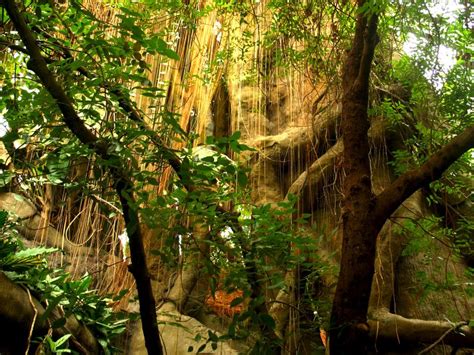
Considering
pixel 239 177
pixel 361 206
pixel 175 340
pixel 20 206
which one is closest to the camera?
pixel 239 177

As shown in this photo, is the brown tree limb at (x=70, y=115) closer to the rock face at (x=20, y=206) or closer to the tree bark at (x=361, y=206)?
the tree bark at (x=361, y=206)

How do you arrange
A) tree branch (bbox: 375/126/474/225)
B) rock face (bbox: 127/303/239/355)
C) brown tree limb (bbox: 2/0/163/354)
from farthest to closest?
rock face (bbox: 127/303/239/355) → tree branch (bbox: 375/126/474/225) → brown tree limb (bbox: 2/0/163/354)

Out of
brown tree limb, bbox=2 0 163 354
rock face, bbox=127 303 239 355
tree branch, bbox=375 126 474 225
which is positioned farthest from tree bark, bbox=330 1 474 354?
rock face, bbox=127 303 239 355

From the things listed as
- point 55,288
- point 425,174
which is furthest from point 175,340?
point 425,174

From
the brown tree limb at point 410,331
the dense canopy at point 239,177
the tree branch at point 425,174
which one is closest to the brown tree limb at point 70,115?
the dense canopy at point 239,177

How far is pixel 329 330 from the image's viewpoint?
1.41 meters

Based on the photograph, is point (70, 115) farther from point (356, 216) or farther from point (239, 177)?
point (356, 216)

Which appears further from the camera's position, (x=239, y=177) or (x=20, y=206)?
(x=20, y=206)

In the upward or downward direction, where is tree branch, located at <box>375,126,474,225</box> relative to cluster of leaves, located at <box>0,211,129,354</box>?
upward

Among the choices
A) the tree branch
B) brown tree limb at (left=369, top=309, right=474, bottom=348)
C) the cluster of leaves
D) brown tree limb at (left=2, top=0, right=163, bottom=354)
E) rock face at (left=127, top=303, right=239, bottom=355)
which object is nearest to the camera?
brown tree limb at (left=2, top=0, right=163, bottom=354)

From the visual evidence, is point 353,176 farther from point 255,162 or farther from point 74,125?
point 255,162

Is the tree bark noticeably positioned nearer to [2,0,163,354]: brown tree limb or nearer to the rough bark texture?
the rough bark texture

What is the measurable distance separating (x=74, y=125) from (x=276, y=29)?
4.94 ft

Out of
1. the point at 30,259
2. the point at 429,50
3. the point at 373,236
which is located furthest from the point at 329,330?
the point at 30,259
